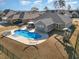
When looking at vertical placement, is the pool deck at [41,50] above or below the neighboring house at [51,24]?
below

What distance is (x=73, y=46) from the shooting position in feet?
77.5

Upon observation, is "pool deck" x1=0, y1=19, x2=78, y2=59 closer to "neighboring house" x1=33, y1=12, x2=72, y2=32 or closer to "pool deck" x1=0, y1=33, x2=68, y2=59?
"pool deck" x1=0, y1=33, x2=68, y2=59

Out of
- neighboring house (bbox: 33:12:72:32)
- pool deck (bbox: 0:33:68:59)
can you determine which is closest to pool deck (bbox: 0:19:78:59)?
pool deck (bbox: 0:33:68:59)

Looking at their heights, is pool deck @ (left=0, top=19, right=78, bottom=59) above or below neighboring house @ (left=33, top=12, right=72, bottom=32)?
below

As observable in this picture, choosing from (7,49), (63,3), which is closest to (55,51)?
(7,49)

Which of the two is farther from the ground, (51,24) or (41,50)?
(51,24)

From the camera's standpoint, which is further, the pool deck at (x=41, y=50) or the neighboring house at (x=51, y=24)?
the neighboring house at (x=51, y=24)

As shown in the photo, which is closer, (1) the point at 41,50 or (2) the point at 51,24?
(1) the point at 41,50

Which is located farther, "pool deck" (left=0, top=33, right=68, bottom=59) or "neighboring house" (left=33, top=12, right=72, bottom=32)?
"neighboring house" (left=33, top=12, right=72, bottom=32)

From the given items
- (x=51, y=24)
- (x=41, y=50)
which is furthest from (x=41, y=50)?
(x=51, y=24)

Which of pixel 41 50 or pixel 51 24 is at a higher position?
pixel 51 24

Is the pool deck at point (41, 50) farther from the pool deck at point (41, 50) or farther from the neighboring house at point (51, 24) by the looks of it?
the neighboring house at point (51, 24)

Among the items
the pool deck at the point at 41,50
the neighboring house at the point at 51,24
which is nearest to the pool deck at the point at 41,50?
the pool deck at the point at 41,50

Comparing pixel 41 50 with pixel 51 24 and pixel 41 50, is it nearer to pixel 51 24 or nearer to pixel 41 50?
pixel 41 50
